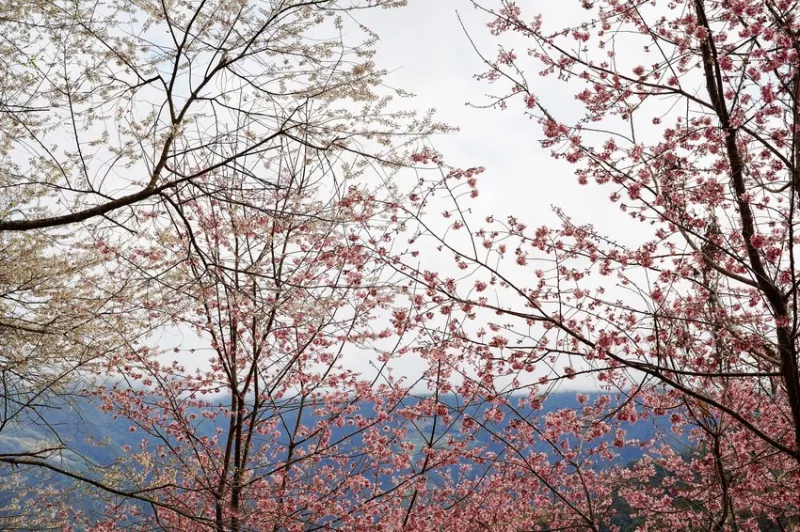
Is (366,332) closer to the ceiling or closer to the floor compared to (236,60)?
closer to the floor

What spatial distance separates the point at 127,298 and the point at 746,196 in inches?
212

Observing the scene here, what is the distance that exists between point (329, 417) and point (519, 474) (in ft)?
11.2

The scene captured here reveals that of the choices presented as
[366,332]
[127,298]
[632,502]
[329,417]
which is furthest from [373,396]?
[632,502]

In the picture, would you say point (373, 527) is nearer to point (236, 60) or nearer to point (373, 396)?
point (373, 396)

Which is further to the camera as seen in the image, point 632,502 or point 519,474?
point 632,502

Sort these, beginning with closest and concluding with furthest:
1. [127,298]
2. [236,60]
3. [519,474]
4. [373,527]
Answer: [236,60] < [127,298] < [373,527] < [519,474]

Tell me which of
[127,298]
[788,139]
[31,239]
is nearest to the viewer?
[788,139]

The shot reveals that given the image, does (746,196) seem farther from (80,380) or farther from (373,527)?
(80,380)

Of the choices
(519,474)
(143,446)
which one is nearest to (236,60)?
(519,474)

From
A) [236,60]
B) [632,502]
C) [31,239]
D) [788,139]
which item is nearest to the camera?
[788,139]

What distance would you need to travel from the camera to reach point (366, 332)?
17.3 feet

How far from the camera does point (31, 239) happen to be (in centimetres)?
709

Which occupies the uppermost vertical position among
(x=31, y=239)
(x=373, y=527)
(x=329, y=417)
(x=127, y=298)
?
(x=31, y=239)

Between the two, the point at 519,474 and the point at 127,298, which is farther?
the point at 519,474
